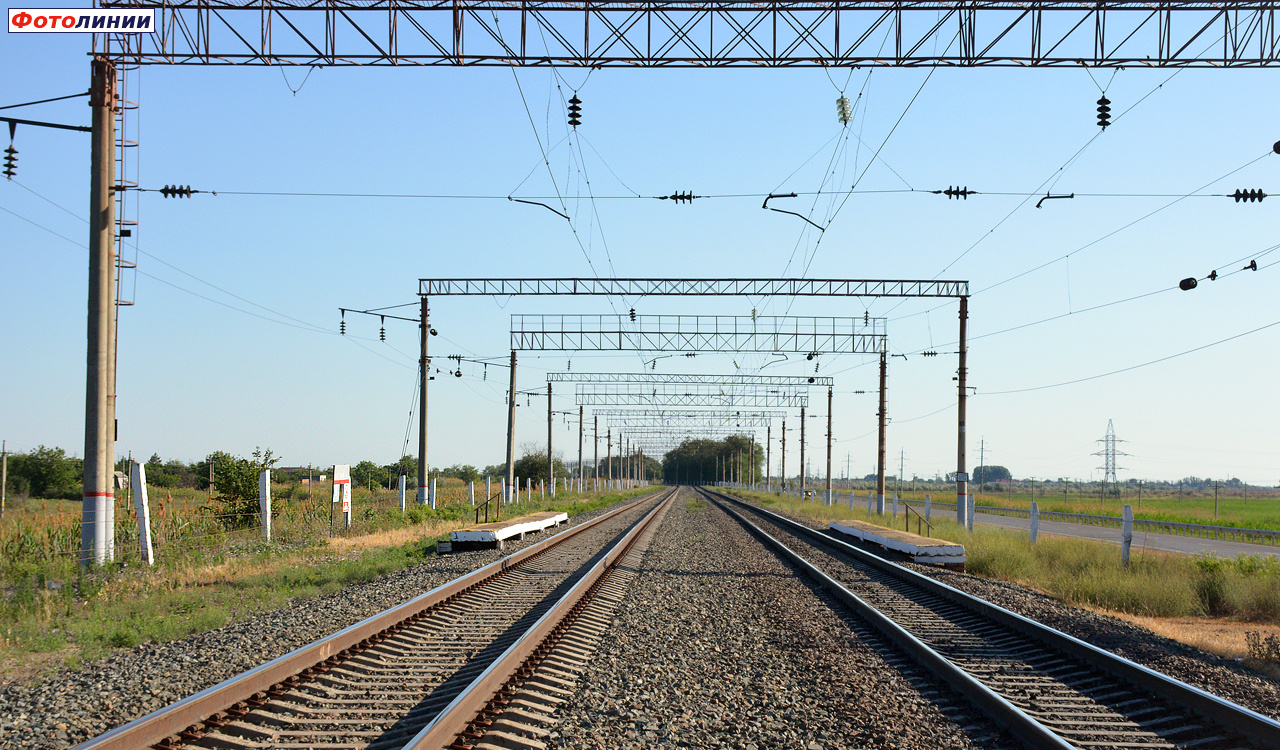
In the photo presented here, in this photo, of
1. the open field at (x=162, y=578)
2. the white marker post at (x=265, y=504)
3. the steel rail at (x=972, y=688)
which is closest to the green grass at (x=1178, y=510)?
the steel rail at (x=972, y=688)

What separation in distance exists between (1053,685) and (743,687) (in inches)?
111

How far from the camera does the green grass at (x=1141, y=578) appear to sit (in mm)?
13805

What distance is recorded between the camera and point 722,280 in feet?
95.8

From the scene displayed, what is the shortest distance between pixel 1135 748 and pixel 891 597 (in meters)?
7.60

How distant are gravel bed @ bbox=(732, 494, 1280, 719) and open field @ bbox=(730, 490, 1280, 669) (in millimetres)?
604

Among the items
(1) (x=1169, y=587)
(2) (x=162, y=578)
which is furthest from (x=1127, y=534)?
(2) (x=162, y=578)

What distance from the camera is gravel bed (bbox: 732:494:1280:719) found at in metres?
7.74

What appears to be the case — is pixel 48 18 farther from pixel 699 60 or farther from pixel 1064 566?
pixel 1064 566

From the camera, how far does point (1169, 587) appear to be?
46.8 ft

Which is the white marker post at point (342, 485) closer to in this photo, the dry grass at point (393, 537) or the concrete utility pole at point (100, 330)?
the dry grass at point (393, 537)

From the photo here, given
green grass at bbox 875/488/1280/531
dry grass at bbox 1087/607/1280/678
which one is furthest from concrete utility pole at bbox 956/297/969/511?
dry grass at bbox 1087/607/1280/678

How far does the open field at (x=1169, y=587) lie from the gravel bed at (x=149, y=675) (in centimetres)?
1012

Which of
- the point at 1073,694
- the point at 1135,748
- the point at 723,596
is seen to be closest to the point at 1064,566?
the point at 723,596

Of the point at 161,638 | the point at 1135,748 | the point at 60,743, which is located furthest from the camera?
the point at 161,638
